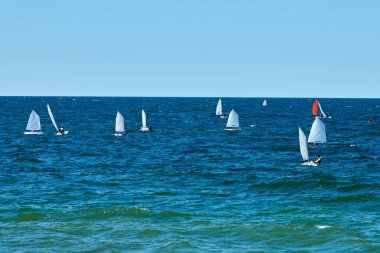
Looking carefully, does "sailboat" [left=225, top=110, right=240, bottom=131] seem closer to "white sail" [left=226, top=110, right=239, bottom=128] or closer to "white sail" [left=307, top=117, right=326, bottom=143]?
"white sail" [left=226, top=110, right=239, bottom=128]

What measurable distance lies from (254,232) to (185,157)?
3876 cm

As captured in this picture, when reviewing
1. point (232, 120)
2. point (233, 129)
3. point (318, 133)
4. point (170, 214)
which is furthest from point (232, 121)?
point (170, 214)

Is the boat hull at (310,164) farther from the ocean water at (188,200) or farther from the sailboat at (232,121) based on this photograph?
the sailboat at (232,121)

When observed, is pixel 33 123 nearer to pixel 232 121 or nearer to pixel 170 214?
pixel 232 121

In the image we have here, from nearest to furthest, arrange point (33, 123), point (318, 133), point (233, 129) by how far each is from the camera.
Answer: point (318, 133) < point (33, 123) < point (233, 129)

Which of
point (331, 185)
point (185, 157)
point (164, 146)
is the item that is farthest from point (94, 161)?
point (331, 185)

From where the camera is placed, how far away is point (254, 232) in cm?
3572

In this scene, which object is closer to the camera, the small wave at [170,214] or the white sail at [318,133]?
the small wave at [170,214]

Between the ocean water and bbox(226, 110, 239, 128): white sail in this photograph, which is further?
bbox(226, 110, 239, 128): white sail

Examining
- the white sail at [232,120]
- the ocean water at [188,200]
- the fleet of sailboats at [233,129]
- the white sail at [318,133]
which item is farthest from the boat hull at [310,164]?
the white sail at [232,120]

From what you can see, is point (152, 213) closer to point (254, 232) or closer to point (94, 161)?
point (254, 232)

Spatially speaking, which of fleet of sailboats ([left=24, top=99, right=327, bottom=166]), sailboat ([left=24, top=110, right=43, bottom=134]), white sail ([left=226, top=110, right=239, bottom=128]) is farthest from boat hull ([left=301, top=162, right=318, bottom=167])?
sailboat ([left=24, top=110, right=43, bottom=134])

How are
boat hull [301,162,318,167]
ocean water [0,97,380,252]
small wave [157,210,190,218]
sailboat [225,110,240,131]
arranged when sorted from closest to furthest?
1. ocean water [0,97,380,252]
2. small wave [157,210,190,218]
3. boat hull [301,162,318,167]
4. sailboat [225,110,240,131]

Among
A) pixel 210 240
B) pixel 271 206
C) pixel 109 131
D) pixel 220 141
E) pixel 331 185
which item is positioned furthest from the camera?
pixel 109 131
